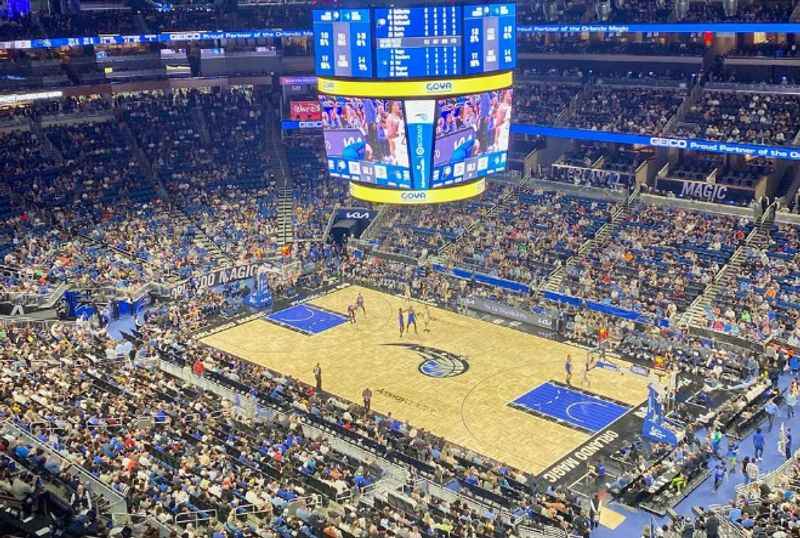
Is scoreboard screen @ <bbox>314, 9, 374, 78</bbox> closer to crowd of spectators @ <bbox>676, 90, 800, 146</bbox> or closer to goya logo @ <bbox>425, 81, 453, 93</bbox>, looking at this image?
goya logo @ <bbox>425, 81, 453, 93</bbox>

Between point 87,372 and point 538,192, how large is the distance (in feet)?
91.3

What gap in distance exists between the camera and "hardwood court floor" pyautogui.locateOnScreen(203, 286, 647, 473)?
29391 mm

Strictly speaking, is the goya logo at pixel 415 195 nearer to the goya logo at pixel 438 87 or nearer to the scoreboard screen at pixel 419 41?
the goya logo at pixel 438 87

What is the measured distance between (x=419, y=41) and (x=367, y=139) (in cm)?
507

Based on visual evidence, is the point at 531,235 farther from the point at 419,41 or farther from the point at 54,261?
the point at 54,261

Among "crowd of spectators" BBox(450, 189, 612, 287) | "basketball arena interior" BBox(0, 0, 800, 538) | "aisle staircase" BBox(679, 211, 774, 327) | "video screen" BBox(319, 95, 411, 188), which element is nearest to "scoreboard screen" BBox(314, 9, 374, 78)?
"basketball arena interior" BBox(0, 0, 800, 538)

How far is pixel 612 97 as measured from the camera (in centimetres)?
4941

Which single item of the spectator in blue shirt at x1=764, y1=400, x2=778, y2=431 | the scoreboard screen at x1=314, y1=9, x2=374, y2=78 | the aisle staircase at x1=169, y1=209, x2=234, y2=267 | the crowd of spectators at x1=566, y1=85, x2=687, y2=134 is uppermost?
the scoreboard screen at x1=314, y1=9, x2=374, y2=78

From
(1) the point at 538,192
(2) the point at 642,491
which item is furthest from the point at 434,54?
(2) the point at 642,491

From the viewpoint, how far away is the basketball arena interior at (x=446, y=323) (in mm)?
23703

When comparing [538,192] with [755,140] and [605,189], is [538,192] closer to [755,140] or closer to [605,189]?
[605,189]

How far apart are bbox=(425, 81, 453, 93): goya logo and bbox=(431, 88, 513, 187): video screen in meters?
0.45

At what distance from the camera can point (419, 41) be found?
3609 centimetres

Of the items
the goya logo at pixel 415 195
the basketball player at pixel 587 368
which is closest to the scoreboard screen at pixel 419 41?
the goya logo at pixel 415 195
